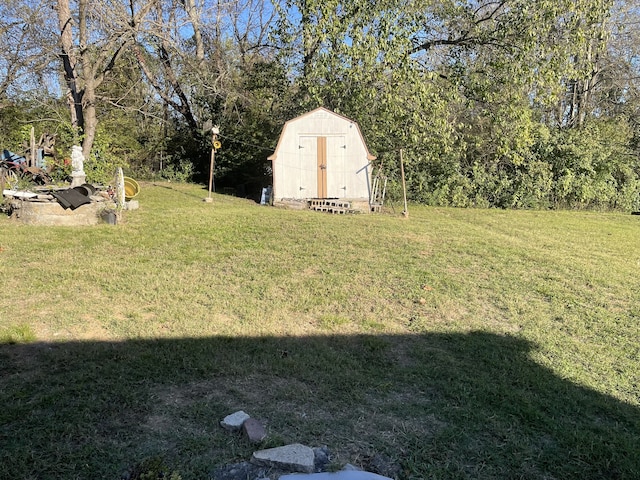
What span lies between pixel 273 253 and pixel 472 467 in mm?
4510

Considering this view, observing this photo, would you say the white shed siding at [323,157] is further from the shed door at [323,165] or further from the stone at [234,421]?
the stone at [234,421]

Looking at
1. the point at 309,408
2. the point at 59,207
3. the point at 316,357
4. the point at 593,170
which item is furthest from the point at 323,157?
the point at 309,408

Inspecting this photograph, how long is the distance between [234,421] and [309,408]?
482 millimetres

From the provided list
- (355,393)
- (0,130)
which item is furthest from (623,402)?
(0,130)

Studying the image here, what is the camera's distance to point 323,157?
12.8m

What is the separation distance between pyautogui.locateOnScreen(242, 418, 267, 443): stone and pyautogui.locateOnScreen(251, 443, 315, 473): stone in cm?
14

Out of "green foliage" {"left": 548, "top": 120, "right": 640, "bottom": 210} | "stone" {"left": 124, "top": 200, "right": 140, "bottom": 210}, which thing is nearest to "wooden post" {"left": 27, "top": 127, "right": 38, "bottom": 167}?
"stone" {"left": 124, "top": 200, "right": 140, "bottom": 210}

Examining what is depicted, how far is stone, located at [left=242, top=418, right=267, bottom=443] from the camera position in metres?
2.35

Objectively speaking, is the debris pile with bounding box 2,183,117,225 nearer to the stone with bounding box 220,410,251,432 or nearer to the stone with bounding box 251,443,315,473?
the stone with bounding box 220,410,251,432

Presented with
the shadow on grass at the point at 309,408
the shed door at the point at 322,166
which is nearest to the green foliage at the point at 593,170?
the shed door at the point at 322,166

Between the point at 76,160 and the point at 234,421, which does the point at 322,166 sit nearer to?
the point at 76,160

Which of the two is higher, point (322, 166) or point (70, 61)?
point (70, 61)

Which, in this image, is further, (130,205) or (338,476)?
(130,205)

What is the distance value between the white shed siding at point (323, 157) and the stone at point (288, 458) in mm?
10876
